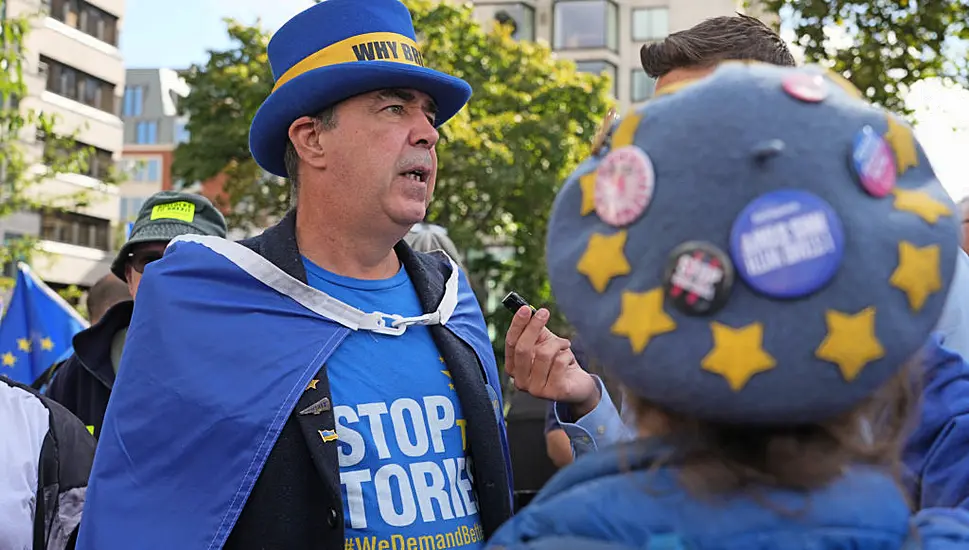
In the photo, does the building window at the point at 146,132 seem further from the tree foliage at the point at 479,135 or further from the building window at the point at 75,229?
the tree foliage at the point at 479,135

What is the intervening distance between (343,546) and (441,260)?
1219 millimetres

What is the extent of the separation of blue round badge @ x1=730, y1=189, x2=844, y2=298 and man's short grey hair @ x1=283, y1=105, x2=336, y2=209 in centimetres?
240

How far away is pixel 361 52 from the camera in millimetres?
3623

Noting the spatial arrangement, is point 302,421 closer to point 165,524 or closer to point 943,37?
point 165,524

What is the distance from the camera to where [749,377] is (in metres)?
1.40

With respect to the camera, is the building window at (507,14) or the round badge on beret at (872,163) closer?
the round badge on beret at (872,163)

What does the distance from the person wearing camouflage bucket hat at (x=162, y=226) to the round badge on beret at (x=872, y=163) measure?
406 cm

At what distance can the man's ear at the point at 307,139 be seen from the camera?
3.68 m

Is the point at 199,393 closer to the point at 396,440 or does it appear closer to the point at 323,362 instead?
the point at 323,362

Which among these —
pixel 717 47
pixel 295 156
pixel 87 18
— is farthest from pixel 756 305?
pixel 87 18

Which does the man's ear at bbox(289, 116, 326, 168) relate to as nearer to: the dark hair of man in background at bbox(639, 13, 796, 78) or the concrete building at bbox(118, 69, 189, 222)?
the dark hair of man in background at bbox(639, 13, 796, 78)

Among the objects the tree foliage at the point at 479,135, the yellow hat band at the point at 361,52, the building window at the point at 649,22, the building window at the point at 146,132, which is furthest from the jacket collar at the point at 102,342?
the building window at the point at 146,132

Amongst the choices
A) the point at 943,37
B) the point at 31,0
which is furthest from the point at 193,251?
the point at 31,0

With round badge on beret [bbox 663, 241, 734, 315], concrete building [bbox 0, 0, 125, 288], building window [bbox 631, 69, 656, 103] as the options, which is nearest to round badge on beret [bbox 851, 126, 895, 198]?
round badge on beret [bbox 663, 241, 734, 315]
